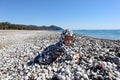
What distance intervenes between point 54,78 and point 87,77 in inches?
34.8

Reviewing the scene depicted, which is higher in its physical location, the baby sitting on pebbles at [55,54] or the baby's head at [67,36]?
the baby's head at [67,36]

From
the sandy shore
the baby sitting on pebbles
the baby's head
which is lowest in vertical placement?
the sandy shore

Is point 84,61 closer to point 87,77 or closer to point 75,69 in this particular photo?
point 75,69

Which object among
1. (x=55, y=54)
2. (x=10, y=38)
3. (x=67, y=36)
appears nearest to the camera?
(x=55, y=54)

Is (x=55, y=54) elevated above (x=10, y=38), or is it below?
above

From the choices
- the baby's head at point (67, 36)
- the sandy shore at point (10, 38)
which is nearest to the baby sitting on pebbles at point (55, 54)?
the baby's head at point (67, 36)

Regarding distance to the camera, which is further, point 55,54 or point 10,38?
point 10,38

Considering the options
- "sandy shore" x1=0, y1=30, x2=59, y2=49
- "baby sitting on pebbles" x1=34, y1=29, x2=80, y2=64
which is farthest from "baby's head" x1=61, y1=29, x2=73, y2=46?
"sandy shore" x1=0, y1=30, x2=59, y2=49

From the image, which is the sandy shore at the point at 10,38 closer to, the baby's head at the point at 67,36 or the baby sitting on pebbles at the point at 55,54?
the baby's head at the point at 67,36

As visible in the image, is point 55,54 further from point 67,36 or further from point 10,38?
point 10,38

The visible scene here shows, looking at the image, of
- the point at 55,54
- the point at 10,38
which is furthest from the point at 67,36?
the point at 10,38

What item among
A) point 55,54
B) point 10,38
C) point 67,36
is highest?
point 67,36

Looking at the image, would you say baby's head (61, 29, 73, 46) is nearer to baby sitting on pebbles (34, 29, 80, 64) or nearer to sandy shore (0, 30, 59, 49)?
baby sitting on pebbles (34, 29, 80, 64)

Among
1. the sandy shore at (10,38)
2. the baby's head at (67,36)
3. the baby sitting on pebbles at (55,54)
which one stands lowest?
the sandy shore at (10,38)
